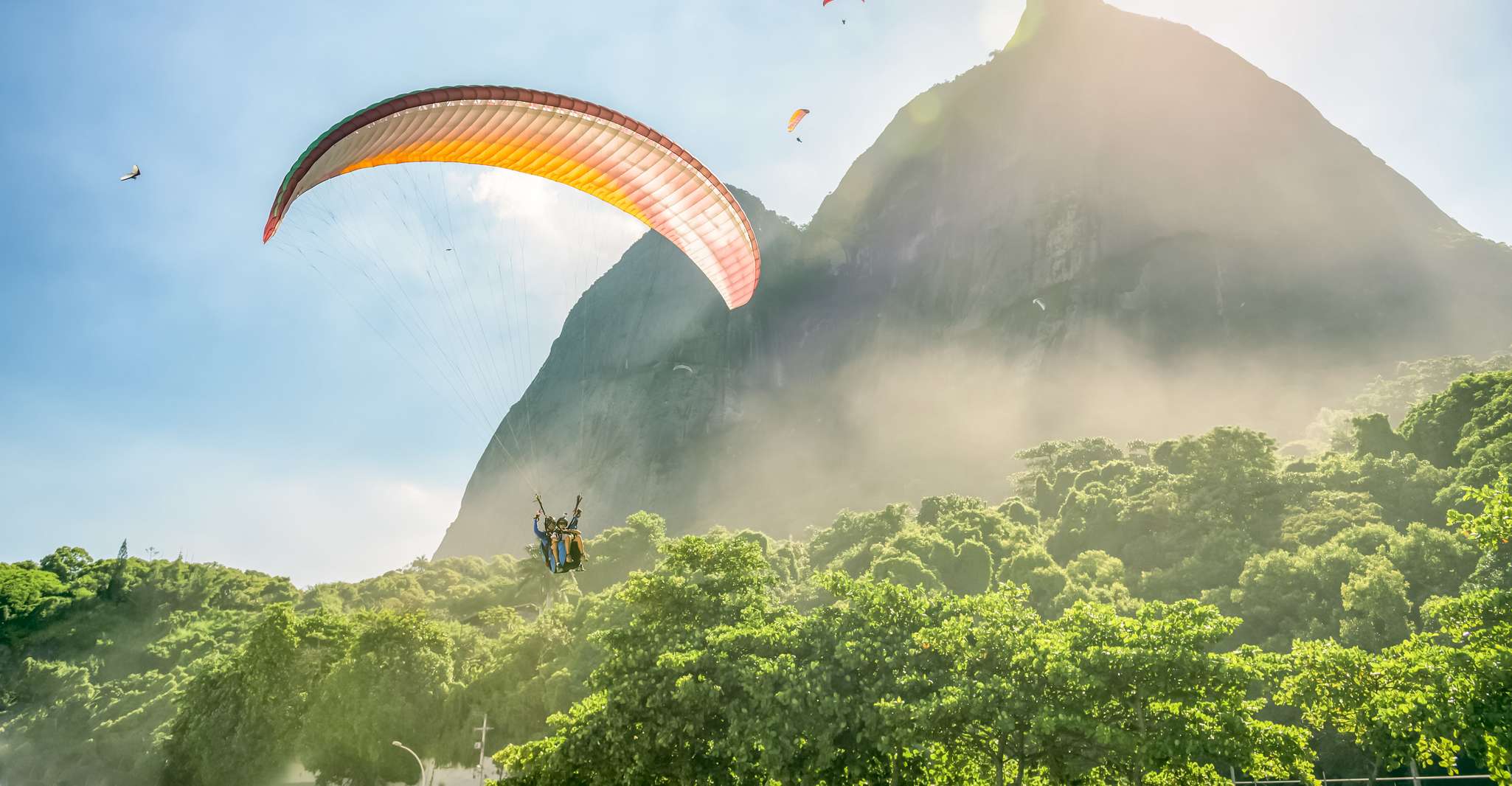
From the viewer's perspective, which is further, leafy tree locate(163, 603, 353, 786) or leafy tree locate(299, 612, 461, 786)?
leafy tree locate(163, 603, 353, 786)

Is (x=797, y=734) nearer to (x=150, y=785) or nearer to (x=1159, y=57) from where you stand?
(x=150, y=785)

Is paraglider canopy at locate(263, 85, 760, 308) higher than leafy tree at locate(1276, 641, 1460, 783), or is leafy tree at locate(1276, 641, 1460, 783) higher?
paraglider canopy at locate(263, 85, 760, 308)

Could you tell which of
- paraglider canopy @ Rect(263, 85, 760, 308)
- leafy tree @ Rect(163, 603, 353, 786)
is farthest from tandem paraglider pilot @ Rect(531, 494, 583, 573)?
leafy tree @ Rect(163, 603, 353, 786)

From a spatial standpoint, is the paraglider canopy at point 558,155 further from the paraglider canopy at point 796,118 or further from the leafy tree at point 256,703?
the leafy tree at point 256,703

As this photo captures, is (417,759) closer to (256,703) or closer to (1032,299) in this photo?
(256,703)

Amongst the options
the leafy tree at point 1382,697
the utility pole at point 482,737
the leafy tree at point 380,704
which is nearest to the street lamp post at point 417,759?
the leafy tree at point 380,704

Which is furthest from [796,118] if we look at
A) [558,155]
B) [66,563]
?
[66,563]

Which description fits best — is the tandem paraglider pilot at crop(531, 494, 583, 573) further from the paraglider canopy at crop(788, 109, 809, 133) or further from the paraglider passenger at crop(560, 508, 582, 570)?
the paraglider canopy at crop(788, 109, 809, 133)
